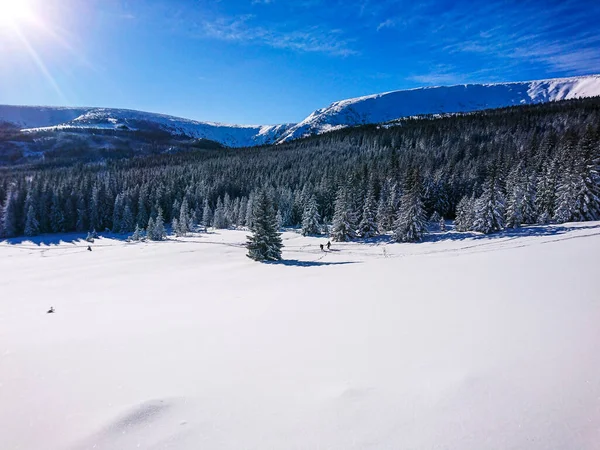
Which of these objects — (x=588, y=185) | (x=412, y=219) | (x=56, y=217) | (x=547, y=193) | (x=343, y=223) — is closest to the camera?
(x=588, y=185)

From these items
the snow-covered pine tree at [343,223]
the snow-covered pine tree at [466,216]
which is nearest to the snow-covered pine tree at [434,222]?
the snow-covered pine tree at [466,216]

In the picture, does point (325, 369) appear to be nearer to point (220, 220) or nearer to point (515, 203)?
point (515, 203)

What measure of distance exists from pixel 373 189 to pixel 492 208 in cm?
2170

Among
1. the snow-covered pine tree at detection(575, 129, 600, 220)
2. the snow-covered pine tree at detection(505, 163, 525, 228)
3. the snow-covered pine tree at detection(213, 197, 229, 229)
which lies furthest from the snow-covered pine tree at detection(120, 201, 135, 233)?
the snow-covered pine tree at detection(575, 129, 600, 220)

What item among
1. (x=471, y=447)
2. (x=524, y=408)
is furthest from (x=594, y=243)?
(x=471, y=447)

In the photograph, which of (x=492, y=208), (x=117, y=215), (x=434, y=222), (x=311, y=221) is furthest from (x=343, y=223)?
(x=117, y=215)

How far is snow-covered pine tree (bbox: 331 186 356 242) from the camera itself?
52.6m

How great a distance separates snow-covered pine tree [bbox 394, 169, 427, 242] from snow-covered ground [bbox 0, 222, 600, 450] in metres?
31.2

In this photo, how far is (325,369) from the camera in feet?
24.0

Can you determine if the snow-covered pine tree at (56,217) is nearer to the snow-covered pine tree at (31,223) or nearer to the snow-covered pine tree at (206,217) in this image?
the snow-covered pine tree at (31,223)

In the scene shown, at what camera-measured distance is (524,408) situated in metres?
5.25

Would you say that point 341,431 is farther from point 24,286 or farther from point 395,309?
point 24,286

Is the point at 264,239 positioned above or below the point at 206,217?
below

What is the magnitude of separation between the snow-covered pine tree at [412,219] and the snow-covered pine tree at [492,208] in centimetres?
876
